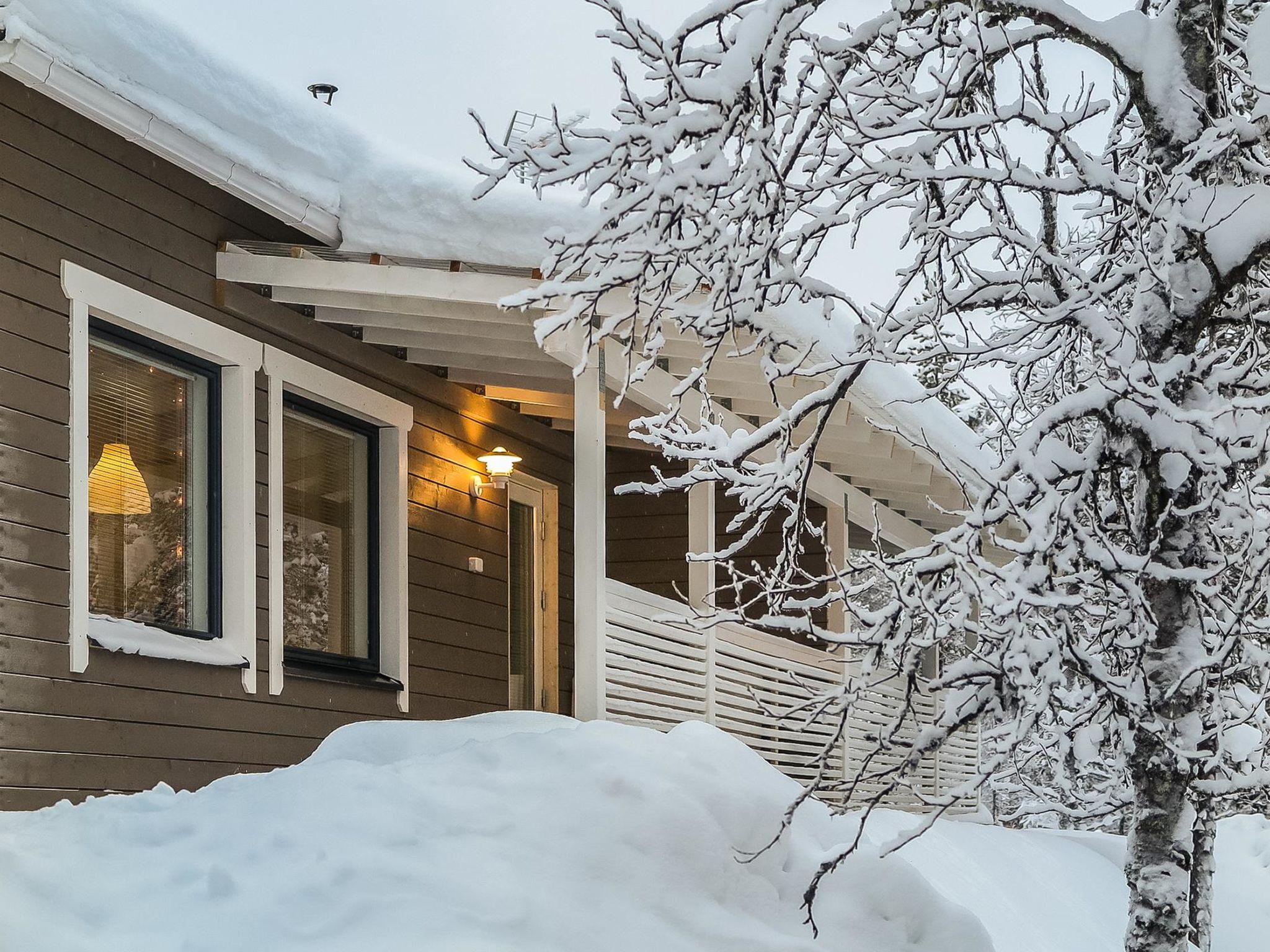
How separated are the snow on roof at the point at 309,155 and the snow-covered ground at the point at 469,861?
6.20 feet

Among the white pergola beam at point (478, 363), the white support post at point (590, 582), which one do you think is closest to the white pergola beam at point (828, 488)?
the white support post at point (590, 582)

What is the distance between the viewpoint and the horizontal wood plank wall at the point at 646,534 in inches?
476

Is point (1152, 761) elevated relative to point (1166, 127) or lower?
lower

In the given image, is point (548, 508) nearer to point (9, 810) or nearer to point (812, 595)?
point (812, 595)

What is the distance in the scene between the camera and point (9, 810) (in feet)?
18.4

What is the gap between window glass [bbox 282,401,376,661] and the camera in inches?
303

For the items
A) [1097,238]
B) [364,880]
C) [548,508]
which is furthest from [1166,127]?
[548,508]

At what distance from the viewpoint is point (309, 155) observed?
22.5 feet

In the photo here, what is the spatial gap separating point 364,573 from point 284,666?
1049 mm

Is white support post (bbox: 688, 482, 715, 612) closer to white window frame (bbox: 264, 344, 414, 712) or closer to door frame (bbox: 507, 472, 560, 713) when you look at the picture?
white window frame (bbox: 264, 344, 414, 712)

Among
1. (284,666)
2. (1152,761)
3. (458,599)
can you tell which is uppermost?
(458,599)

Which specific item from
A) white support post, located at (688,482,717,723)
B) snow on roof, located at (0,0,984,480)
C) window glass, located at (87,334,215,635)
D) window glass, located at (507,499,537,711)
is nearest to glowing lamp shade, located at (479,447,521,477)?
window glass, located at (507,499,537,711)

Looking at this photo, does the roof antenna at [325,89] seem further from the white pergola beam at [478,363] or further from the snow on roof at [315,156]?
the snow on roof at [315,156]

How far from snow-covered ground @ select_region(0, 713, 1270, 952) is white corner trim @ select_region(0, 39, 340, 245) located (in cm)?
246
